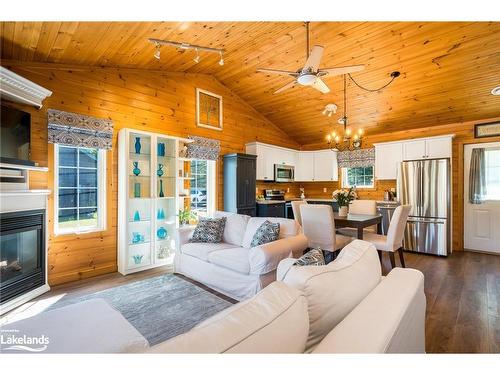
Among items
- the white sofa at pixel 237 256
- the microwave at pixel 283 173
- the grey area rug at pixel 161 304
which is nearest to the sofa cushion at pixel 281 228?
the white sofa at pixel 237 256

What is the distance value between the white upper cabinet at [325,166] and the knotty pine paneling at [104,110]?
2.73 meters

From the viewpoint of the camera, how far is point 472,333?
2078 millimetres

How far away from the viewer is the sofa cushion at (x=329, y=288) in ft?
3.32

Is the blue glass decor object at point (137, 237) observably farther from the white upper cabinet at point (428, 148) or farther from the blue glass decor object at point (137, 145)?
the white upper cabinet at point (428, 148)

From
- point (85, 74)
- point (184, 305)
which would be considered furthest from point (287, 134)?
point (184, 305)

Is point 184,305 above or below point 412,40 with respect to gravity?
below

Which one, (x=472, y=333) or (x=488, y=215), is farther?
(x=488, y=215)

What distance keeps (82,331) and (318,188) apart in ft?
20.0

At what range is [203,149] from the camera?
15.4 ft

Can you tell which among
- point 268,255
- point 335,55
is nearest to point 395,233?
point 268,255
